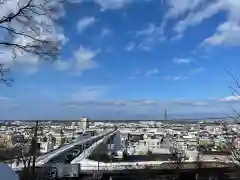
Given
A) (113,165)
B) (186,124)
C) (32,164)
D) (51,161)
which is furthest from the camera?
(113,165)

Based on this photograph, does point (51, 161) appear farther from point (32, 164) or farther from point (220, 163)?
point (220, 163)

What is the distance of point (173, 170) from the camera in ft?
39.6

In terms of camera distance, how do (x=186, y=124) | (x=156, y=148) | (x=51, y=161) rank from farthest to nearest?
(x=156, y=148) → (x=51, y=161) → (x=186, y=124)

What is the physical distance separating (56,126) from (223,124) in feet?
22.1

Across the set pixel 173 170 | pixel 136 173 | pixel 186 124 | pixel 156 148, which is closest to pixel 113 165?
pixel 136 173

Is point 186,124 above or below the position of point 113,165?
above

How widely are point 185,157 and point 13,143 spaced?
9.03 metres

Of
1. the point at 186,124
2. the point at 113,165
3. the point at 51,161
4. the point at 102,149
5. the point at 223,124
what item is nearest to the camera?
the point at 223,124

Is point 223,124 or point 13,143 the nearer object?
point 223,124

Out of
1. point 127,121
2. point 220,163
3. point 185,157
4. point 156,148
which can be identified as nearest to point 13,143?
point 127,121

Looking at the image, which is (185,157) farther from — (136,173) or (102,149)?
(136,173)

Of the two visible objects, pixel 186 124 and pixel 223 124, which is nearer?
pixel 223 124

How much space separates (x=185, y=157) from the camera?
16703 mm

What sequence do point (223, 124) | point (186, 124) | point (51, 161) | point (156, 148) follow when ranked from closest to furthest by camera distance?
point (223, 124), point (186, 124), point (51, 161), point (156, 148)
